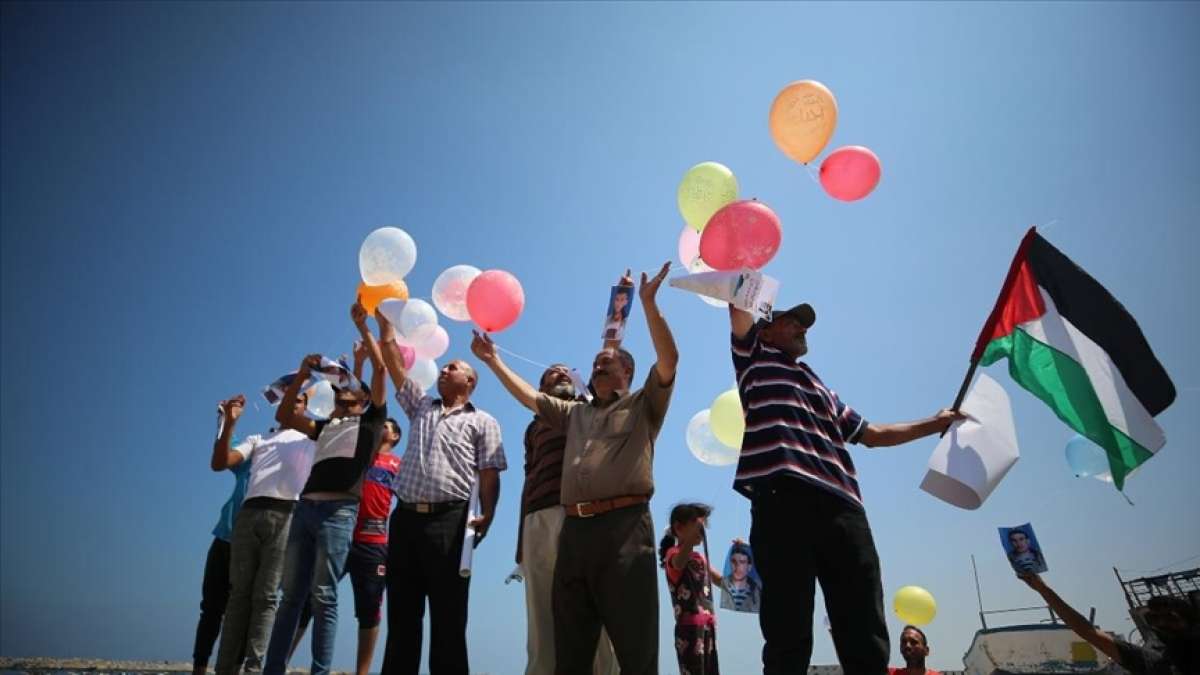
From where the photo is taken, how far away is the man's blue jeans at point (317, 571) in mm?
3473

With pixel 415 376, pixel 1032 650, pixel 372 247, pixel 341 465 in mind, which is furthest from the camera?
pixel 1032 650

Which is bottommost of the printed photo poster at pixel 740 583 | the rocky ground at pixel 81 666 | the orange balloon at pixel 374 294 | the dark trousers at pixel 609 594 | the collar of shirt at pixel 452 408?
the rocky ground at pixel 81 666

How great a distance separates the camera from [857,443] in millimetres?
3037

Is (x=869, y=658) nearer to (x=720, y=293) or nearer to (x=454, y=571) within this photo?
(x=720, y=293)

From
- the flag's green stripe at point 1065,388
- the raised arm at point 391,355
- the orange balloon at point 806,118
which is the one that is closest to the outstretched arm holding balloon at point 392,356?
the raised arm at point 391,355

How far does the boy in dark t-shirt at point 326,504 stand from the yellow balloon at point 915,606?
4.67 meters

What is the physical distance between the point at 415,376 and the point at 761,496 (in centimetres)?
319

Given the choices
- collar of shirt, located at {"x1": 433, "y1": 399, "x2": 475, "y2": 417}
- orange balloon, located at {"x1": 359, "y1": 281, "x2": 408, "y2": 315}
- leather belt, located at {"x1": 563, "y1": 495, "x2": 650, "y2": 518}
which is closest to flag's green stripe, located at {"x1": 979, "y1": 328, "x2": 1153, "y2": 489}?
leather belt, located at {"x1": 563, "y1": 495, "x2": 650, "y2": 518}

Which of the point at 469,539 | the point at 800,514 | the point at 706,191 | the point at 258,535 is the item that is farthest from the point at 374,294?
the point at 800,514

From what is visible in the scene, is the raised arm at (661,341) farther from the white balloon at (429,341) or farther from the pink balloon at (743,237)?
the white balloon at (429,341)

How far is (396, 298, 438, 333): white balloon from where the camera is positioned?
14.1 ft

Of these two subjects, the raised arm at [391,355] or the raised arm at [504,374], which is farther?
the raised arm at [391,355]

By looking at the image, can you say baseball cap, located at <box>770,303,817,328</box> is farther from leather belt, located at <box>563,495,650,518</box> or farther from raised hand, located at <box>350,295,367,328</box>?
raised hand, located at <box>350,295,367,328</box>

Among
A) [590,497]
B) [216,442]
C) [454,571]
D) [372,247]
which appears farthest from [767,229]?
[216,442]
